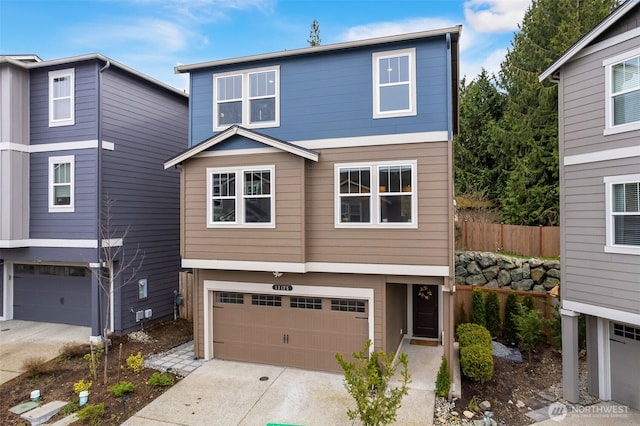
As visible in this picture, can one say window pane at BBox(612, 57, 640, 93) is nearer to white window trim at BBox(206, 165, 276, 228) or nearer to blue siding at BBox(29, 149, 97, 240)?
white window trim at BBox(206, 165, 276, 228)

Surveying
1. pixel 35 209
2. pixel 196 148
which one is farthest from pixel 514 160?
pixel 35 209

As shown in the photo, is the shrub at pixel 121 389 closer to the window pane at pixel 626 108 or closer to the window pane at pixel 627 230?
the window pane at pixel 627 230

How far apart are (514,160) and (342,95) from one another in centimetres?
1389

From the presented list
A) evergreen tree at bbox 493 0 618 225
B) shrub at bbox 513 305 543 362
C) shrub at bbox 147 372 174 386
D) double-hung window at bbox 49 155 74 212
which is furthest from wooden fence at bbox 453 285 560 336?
double-hung window at bbox 49 155 74 212

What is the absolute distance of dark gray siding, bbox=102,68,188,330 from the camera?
11.3 m

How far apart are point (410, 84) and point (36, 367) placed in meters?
10.7

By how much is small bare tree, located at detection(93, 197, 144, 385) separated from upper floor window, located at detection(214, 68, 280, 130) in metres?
4.48

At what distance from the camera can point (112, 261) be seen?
35.8 ft

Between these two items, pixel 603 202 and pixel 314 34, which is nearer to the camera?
pixel 603 202

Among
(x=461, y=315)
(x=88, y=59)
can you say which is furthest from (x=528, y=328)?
(x=88, y=59)

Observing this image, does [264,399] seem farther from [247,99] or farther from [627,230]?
[627,230]

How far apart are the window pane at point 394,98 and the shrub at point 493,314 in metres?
6.87

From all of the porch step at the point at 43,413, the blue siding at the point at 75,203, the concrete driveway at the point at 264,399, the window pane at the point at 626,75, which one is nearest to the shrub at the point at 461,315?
the concrete driveway at the point at 264,399

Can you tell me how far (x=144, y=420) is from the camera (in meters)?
6.83
